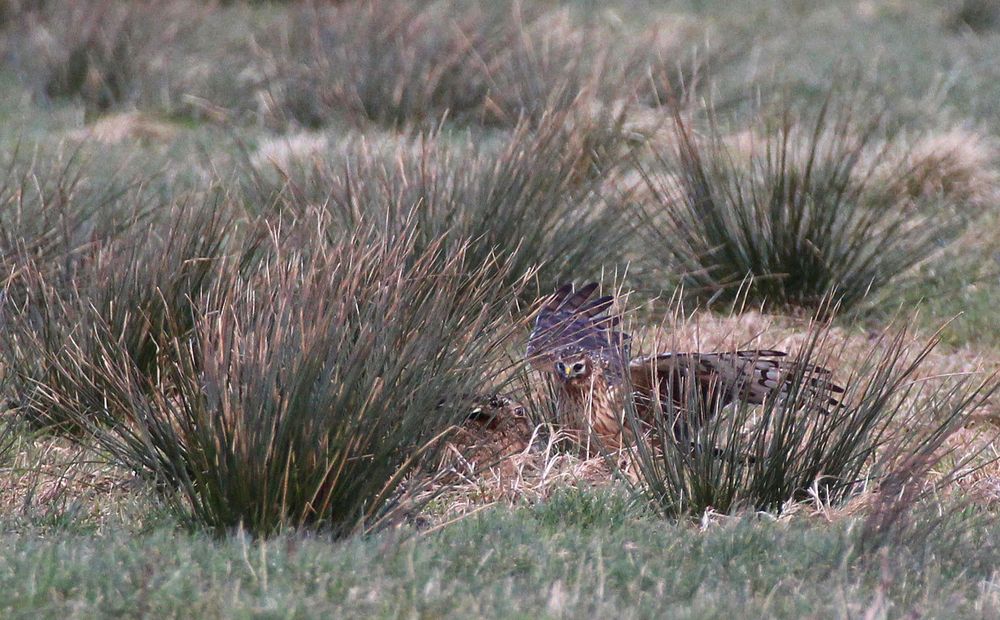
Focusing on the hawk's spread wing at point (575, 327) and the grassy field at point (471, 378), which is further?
the hawk's spread wing at point (575, 327)

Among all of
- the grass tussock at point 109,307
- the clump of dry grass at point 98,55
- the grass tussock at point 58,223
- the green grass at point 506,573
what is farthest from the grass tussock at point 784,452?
the clump of dry grass at point 98,55

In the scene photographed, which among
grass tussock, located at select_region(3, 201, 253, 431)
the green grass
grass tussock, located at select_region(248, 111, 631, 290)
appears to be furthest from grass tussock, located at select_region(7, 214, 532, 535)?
grass tussock, located at select_region(248, 111, 631, 290)

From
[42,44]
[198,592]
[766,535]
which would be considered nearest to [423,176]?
[766,535]

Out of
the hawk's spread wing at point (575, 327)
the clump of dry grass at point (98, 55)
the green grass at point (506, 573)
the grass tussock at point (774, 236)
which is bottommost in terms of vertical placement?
the clump of dry grass at point (98, 55)

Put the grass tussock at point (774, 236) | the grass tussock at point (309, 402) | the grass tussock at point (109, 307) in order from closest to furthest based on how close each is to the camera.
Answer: the grass tussock at point (309, 402), the grass tussock at point (109, 307), the grass tussock at point (774, 236)

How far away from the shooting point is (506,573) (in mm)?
3039

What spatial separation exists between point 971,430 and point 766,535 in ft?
6.02

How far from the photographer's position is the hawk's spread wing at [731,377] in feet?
12.8

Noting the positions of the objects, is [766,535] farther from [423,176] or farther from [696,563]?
[423,176]

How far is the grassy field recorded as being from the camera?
119 inches

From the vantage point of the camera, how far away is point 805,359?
3.94 meters

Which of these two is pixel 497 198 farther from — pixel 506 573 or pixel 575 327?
pixel 506 573

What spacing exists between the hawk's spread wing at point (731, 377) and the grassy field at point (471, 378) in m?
0.06

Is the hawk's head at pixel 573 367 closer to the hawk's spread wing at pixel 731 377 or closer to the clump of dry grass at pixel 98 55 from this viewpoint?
the hawk's spread wing at pixel 731 377
